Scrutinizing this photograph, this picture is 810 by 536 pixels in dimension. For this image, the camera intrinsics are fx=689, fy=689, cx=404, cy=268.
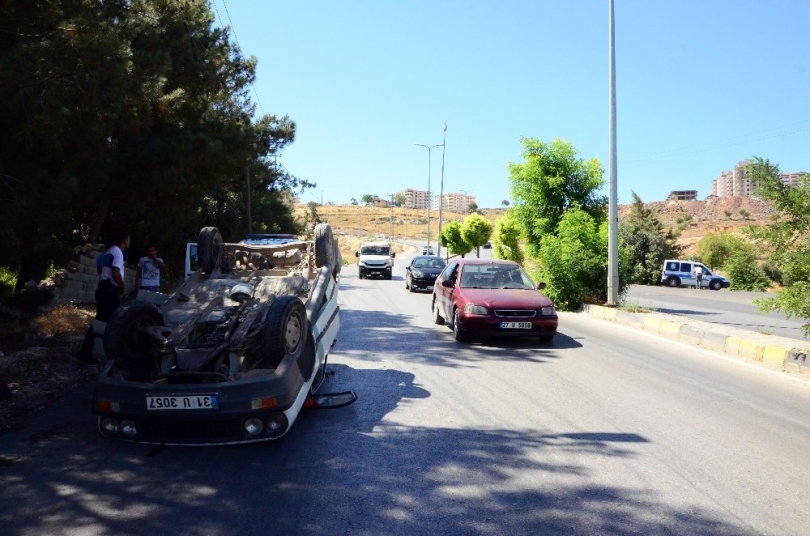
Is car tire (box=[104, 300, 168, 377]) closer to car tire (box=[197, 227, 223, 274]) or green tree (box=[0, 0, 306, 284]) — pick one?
car tire (box=[197, 227, 223, 274])

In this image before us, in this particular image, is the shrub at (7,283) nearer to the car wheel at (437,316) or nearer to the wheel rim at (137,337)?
the wheel rim at (137,337)

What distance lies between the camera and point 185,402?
5.44 metres

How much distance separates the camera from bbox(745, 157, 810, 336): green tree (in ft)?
31.5

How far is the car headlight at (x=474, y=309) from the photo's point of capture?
461 inches

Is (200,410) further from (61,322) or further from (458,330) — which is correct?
(61,322)

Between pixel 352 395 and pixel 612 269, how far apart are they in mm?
12162

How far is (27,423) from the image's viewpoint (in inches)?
264

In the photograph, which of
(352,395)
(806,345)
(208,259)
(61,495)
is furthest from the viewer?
(806,345)

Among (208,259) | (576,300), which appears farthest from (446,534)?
(576,300)

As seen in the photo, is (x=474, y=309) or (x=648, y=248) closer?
(x=474, y=309)

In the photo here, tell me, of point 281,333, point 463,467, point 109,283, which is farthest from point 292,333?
point 109,283

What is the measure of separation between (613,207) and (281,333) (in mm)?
13344

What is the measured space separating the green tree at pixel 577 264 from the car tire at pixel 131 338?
14609 millimetres

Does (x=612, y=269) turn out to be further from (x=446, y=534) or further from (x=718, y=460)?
(x=446, y=534)
